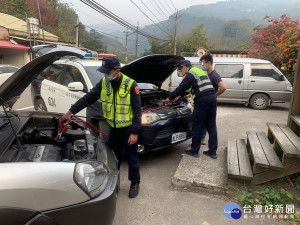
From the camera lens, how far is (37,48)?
3984mm

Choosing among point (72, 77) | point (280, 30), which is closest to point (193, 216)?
point (72, 77)

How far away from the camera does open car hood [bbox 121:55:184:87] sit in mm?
3879

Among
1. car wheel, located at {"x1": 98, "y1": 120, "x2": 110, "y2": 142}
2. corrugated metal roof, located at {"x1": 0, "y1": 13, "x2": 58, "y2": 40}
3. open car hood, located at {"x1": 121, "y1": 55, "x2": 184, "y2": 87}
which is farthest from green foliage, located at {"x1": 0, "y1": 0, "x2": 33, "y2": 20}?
car wheel, located at {"x1": 98, "y1": 120, "x2": 110, "y2": 142}

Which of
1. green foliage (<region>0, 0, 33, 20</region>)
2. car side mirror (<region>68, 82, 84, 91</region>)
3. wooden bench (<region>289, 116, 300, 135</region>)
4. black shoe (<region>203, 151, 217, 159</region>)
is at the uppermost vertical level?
green foliage (<region>0, 0, 33, 20</region>)

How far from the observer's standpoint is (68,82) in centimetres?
472

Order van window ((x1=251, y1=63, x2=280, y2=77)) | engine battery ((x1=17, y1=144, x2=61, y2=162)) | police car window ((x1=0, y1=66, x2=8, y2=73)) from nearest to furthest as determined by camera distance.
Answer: engine battery ((x1=17, y1=144, x2=61, y2=162)) < van window ((x1=251, y1=63, x2=280, y2=77)) < police car window ((x1=0, y1=66, x2=8, y2=73))

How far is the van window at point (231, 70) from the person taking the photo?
342 inches

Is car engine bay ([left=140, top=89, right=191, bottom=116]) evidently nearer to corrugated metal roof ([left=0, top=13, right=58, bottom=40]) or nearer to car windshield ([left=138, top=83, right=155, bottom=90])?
car windshield ([left=138, top=83, right=155, bottom=90])

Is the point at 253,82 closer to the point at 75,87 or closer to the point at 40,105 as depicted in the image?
the point at 75,87

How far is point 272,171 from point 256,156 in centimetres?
27

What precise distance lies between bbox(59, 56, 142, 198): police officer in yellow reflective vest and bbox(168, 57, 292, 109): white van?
6431 mm

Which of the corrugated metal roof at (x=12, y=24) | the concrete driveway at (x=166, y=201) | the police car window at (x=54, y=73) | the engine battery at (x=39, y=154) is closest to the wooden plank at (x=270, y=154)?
the concrete driveway at (x=166, y=201)

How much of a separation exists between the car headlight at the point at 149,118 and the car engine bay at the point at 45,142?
0.90 m

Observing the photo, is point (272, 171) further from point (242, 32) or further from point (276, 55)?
point (242, 32)
